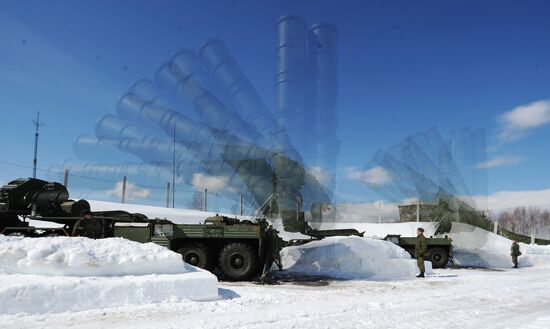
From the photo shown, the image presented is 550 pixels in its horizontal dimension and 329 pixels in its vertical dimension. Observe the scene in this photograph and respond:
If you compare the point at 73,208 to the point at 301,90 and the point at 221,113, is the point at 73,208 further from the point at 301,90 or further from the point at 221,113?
the point at 301,90

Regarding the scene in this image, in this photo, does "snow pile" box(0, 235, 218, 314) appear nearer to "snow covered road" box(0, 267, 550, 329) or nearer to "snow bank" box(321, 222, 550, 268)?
"snow covered road" box(0, 267, 550, 329)

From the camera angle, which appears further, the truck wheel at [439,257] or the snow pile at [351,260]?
the truck wheel at [439,257]

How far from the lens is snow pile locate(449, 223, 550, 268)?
23562mm

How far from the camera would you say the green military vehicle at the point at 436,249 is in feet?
66.9

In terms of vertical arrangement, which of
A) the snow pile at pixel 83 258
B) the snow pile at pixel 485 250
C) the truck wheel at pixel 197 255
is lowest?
the snow pile at pixel 485 250

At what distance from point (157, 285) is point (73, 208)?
22.0ft

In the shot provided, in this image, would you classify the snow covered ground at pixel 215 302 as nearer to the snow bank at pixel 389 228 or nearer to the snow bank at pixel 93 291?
the snow bank at pixel 93 291

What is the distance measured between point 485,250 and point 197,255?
20.3 meters

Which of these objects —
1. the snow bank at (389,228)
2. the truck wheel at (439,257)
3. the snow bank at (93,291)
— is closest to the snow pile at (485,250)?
the snow bank at (389,228)

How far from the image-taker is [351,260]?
1534 cm

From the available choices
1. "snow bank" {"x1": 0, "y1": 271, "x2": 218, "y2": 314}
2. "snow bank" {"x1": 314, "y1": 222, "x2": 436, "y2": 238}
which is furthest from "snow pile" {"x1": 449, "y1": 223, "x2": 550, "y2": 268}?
"snow bank" {"x1": 0, "y1": 271, "x2": 218, "y2": 314}

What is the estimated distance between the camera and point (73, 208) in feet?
43.8

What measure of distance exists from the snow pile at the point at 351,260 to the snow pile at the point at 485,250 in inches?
330

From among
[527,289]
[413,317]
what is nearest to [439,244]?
[527,289]
